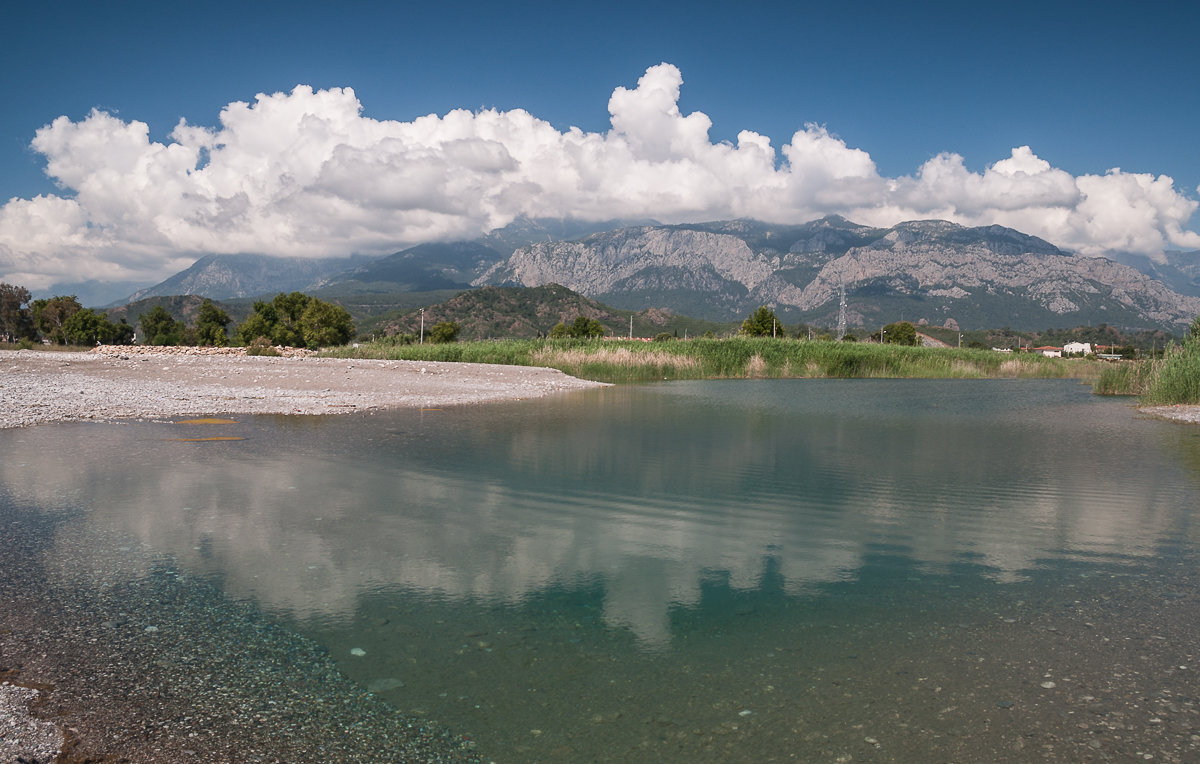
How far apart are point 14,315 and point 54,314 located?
10.1 ft

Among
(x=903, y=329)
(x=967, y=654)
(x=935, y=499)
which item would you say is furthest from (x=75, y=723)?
(x=903, y=329)

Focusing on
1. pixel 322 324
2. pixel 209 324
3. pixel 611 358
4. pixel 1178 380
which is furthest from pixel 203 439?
pixel 209 324

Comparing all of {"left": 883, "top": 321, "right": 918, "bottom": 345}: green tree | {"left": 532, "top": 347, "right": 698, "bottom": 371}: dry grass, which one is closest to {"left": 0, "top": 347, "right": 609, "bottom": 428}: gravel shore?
{"left": 532, "top": 347, "right": 698, "bottom": 371}: dry grass

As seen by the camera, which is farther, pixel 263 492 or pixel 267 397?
pixel 267 397

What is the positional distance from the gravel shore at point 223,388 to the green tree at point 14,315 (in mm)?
46860

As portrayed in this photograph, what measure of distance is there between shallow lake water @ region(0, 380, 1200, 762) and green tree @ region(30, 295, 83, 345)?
239ft

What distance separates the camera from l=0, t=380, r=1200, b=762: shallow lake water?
11.0ft

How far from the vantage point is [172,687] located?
3.55 meters

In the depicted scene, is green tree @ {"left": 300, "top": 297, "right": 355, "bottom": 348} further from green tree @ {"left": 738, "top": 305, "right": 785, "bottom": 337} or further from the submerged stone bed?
the submerged stone bed

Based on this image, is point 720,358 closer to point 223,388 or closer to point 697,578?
point 223,388

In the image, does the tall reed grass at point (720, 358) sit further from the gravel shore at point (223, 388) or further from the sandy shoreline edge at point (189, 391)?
the sandy shoreline edge at point (189, 391)

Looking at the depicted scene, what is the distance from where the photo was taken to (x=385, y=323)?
16738 cm

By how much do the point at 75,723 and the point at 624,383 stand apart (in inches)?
1132

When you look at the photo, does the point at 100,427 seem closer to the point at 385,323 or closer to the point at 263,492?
the point at 263,492
